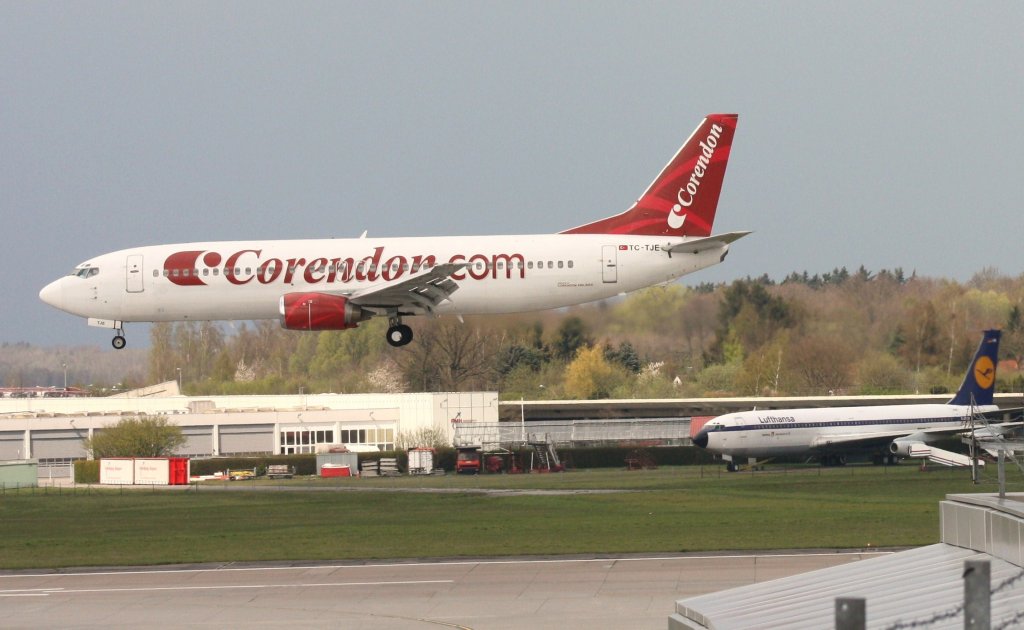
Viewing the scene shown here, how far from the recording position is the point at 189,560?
130 ft

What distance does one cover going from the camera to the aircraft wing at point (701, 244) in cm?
4453

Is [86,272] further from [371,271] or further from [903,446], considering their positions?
[903,446]

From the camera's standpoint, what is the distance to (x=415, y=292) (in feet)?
148

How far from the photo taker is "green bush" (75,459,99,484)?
94.5 metres

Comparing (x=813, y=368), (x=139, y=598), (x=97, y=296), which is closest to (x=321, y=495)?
(x=97, y=296)

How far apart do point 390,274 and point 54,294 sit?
1203 centimetres

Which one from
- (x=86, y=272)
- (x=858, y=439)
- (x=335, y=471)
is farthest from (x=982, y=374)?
(x=86, y=272)

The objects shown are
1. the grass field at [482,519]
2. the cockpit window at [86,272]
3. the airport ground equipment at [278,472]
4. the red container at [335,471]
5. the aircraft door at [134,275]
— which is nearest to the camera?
the grass field at [482,519]

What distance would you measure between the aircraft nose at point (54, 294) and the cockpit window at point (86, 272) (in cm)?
69

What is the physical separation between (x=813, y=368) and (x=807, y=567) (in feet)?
212

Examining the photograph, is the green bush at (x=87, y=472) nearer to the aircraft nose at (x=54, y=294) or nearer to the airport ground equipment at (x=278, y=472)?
the airport ground equipment at (x=278, y=472)

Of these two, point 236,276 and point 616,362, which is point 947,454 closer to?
point 616,362

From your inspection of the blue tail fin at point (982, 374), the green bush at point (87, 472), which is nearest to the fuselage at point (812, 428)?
the blue tail fin at point (982, 374)

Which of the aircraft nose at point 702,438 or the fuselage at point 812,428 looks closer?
the fuselage at point 812,428
